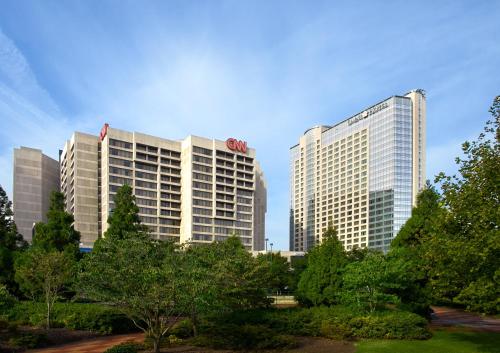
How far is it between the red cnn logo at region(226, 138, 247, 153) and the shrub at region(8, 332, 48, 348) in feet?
362

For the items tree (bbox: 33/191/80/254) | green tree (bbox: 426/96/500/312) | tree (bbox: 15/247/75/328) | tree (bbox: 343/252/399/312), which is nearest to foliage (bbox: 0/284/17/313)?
tree (bbox: 15/247/75/328)

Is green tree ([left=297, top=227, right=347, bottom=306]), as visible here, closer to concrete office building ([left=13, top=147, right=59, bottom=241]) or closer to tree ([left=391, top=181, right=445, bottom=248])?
tree ([left=391, top=181, right=445, bottom=248])

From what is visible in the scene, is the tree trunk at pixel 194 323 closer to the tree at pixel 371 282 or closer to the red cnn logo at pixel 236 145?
the tree at pixel 371 282

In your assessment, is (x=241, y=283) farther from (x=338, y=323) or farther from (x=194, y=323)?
(x=338, y=323)

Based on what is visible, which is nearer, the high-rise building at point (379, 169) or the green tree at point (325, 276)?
the green tree at point (325, 276)

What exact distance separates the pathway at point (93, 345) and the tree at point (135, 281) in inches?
200

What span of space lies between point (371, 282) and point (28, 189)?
12192 cm

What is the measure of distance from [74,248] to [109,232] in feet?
13.2

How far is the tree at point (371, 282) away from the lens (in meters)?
29.8

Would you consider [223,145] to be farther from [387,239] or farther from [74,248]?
[74,248]

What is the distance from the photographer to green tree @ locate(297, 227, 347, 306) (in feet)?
114

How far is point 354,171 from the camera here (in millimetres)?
185500

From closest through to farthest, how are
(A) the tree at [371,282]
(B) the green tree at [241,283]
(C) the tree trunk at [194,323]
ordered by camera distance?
(C) the tree trunk at [194,323]
(B) the green tree at [241,283]
(A) the tree at [371,282]

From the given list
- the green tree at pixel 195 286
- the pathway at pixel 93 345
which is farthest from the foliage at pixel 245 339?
the pathway at pixel 93 345
